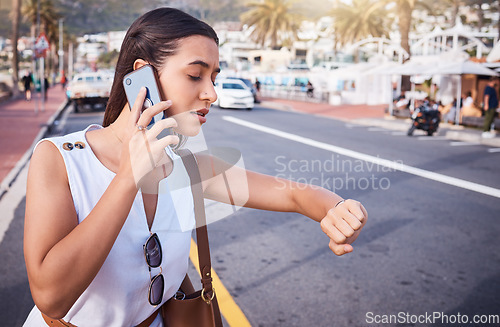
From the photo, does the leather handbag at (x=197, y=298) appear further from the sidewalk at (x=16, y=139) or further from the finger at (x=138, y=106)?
the sidewalk at (x=16, y=139)

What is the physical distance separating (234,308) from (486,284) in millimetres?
2343

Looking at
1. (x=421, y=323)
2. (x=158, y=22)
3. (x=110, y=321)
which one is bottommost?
(x=421, y=323)

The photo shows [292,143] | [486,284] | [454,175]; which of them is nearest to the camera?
[486,284]

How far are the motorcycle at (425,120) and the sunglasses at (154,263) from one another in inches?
658

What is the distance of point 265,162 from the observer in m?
10.8

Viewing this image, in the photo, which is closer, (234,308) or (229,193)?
(229,193)

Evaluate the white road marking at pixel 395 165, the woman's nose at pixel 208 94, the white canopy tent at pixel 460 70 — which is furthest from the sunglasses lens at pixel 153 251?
the white canopy tent at pixel 460 70

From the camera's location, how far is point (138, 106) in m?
1.30

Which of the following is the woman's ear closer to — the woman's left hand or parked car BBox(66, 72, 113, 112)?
the woman's left hand

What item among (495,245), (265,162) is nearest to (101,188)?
(495,245)

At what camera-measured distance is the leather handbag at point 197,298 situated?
164 centimetres

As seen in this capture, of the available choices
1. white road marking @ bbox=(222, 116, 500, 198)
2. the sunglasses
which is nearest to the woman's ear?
the sunglasses

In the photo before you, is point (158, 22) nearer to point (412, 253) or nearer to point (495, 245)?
point (412, 253)

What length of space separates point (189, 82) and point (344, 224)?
0.62 meters
